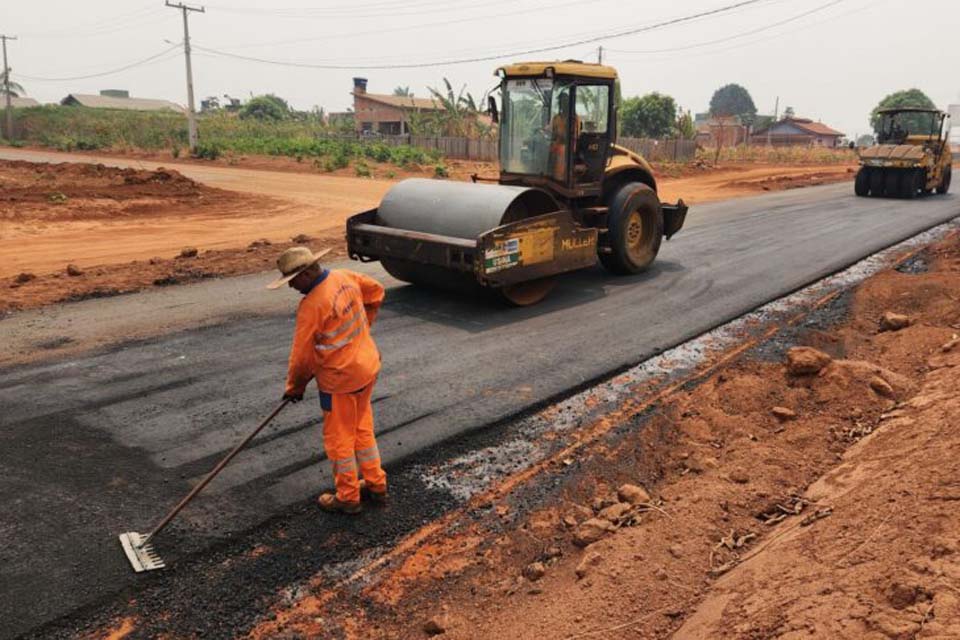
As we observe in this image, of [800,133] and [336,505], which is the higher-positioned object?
[800,133]

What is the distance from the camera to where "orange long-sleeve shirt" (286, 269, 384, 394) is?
3943mm

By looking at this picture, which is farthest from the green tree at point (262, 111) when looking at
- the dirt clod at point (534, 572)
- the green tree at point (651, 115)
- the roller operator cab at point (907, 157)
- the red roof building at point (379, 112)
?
the dirt clod at point (534, 572)

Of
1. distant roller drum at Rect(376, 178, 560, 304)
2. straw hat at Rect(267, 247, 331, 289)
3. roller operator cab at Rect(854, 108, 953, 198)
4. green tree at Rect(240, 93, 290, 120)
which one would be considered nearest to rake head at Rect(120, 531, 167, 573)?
straw hat at Rect(267, 247, 331, 289)

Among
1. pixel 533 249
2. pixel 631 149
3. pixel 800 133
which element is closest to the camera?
pixel 533 249

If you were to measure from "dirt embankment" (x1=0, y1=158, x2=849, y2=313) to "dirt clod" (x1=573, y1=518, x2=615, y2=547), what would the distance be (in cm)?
729

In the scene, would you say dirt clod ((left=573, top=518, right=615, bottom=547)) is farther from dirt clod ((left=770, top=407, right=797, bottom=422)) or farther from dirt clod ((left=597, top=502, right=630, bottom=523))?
dirt clod ((left=770, top=407, right=797, bottom=422))

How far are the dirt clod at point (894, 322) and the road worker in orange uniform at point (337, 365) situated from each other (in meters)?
5.88

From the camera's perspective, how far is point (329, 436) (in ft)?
13.2

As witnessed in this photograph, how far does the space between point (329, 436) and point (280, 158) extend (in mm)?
35043

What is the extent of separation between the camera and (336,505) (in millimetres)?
4094

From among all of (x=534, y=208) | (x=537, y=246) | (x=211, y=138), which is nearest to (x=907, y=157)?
(x=534, y=208)

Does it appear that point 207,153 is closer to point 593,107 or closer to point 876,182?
point 876,182

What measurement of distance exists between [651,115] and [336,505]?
54610mm

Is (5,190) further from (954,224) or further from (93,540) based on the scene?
(954,224)
